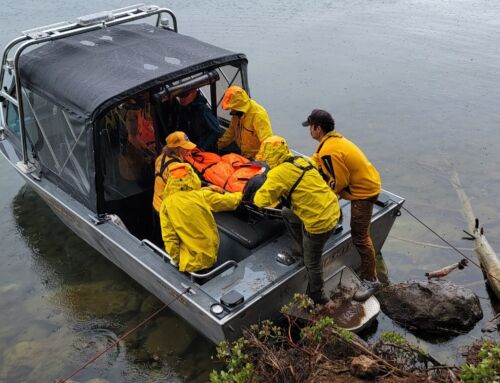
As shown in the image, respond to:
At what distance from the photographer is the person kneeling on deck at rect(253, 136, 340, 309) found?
425cm

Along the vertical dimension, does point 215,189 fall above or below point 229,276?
above

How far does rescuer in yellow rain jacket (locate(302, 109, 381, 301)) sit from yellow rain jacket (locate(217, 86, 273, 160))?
4.08 ft

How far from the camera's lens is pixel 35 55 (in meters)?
5.89

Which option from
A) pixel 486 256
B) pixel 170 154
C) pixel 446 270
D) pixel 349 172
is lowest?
pixel 446 270

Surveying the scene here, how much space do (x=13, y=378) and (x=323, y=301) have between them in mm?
2946

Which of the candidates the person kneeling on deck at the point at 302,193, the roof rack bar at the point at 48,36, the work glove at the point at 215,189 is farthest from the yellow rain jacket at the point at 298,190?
the roof rack bar at the point at 48,36

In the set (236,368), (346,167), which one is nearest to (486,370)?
(236,368)

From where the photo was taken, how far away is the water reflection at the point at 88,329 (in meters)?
4.99

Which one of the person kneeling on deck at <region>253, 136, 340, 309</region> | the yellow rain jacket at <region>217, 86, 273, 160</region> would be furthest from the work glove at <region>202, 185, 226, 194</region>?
the yellow rain jacket at <region>217, 86, 273, 160</region>

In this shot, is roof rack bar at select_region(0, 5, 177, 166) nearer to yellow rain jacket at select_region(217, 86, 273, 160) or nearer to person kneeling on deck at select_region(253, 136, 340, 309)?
yellow rain jacket at select_region(217, 86, 273, 160)

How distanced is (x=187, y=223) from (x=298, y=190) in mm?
982

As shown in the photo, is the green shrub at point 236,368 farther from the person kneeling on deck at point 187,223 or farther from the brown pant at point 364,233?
the brown pant at point 364,233

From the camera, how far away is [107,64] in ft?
17.9

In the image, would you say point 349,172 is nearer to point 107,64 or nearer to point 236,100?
point 236,100
